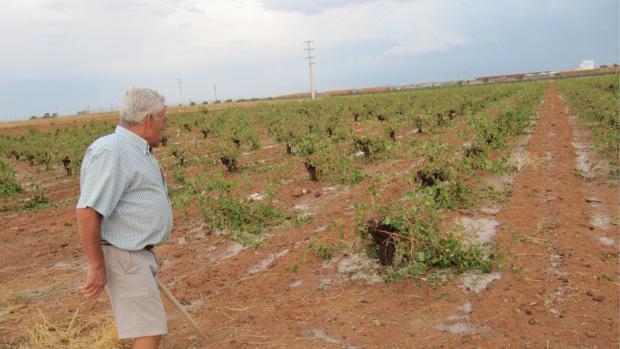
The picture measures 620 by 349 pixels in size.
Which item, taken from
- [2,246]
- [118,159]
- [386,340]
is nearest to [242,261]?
[386,340]

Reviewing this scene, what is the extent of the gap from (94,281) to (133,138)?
0.77m

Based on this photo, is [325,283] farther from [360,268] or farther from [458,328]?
[458,328]

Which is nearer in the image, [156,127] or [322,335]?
[156,127]

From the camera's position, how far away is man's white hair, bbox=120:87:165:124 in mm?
2670

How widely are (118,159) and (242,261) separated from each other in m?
3.22

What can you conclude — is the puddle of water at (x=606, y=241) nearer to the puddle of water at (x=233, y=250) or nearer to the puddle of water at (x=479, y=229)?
the puddle of water at (x=479, y=229)

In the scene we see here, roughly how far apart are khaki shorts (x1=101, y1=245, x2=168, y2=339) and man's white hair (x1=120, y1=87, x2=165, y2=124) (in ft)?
2.30

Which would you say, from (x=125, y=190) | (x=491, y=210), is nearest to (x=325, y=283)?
(x=125, y=190)

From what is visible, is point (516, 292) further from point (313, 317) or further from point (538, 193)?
point (538, 193)

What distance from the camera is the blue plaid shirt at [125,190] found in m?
2.47

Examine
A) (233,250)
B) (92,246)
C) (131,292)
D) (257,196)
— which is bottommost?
(233,250)

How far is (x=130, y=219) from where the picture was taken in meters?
2.65

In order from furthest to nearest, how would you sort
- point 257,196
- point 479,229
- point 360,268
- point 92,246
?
point 257,196 < point 479,229 < point 360,268 < point 92,246

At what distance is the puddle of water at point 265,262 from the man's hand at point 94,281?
2.69m
